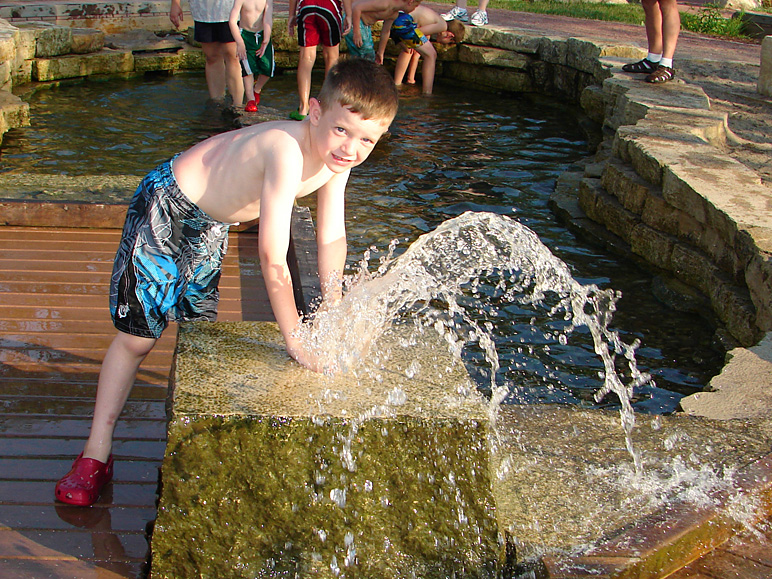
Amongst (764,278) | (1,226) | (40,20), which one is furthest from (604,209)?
(40,20)

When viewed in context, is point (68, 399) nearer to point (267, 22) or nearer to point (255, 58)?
point (267, 22)

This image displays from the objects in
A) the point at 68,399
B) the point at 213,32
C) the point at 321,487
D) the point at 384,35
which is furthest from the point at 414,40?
the point at 321,487

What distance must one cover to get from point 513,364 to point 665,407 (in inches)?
30.1

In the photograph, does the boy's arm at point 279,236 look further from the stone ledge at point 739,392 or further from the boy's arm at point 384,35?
the boy's arm at point 384,35

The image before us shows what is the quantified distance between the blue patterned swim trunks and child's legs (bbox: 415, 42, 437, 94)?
8.18 m

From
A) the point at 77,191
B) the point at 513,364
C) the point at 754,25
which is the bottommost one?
the point at 513,364

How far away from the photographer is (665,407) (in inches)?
146

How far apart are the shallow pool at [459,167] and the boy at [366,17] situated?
876 millimetres

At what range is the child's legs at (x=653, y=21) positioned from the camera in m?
6.98

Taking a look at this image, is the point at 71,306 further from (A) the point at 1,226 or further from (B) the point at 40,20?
(B) the point at 40,20

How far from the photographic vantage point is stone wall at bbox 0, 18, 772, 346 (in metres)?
4.35

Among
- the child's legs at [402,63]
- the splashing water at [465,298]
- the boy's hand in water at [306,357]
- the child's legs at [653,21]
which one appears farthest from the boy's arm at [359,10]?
the boy's hand in water at [306,357]

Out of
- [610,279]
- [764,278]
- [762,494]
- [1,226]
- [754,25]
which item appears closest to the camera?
[762,494]

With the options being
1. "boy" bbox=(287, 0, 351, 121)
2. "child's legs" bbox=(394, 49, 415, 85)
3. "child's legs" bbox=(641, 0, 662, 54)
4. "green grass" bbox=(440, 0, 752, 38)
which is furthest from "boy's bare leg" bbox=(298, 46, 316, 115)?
"green grass" bbox=(440, 0, 752, 38)
